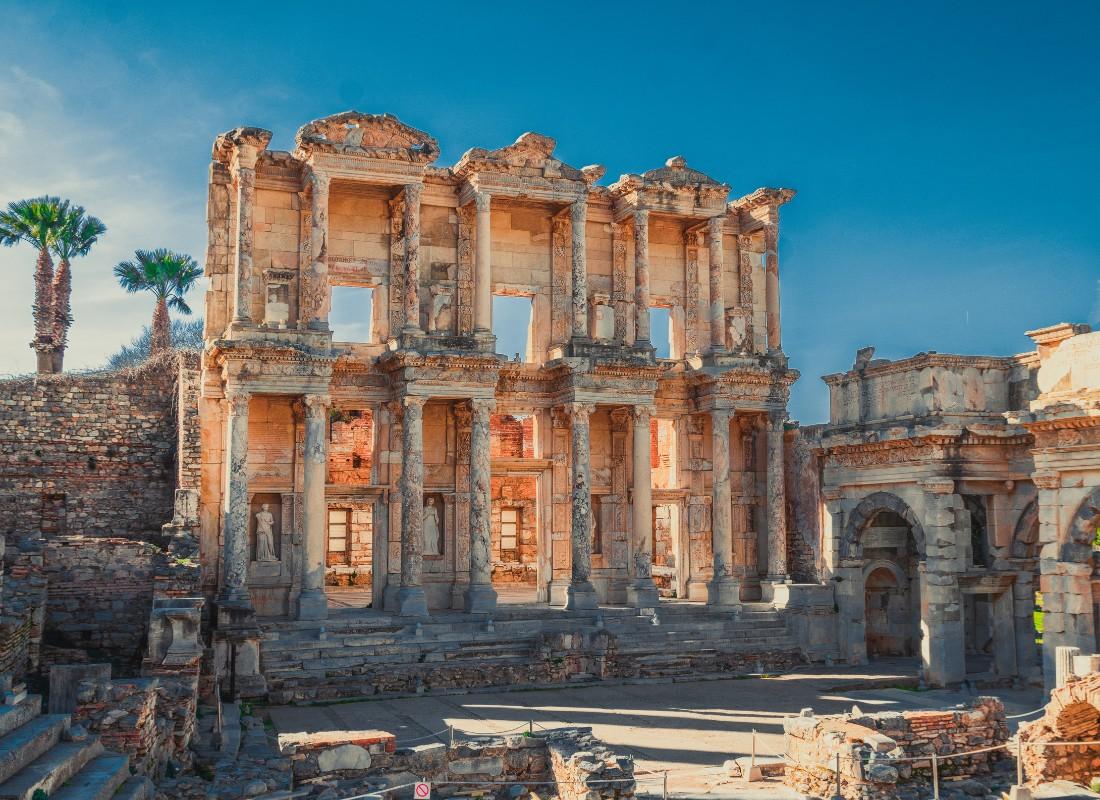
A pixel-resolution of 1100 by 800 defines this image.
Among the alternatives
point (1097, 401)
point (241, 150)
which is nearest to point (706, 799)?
point (1097, 401)

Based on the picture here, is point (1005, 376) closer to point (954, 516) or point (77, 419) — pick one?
point (954, 516)

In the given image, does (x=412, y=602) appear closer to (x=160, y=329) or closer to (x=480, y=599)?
(x=480, y=599)

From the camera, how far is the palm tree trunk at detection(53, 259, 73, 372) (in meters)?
38.3

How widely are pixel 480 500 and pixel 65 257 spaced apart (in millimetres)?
23004

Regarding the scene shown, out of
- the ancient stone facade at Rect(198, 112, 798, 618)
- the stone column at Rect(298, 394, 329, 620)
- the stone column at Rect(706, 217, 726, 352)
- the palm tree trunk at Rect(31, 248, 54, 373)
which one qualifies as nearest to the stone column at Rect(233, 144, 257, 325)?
the ancient stone facade at Rect(198, 112, 798, 618)

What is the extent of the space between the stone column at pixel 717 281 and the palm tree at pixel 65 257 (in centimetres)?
2318

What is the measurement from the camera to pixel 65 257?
4006 centimetres

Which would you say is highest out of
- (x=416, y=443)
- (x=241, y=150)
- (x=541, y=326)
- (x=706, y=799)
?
(x=241, y=150)

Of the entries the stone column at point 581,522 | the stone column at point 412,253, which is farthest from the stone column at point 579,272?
the stone column at point 412,253

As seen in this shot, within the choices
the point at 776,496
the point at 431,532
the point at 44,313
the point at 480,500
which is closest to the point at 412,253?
the point at 480,500

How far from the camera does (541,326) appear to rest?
2767cm

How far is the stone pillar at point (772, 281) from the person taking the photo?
29.4 meters

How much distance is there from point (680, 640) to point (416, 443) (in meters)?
7.26

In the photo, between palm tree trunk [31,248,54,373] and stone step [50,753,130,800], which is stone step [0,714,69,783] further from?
palm tree trunk [31,248,54,373]
